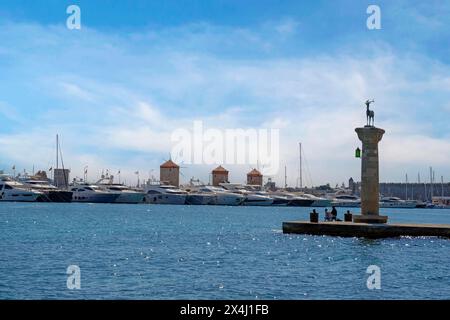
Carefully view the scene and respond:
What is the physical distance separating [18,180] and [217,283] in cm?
17257

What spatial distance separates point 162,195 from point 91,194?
2139 centimetres

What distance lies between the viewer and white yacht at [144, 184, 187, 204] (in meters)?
183

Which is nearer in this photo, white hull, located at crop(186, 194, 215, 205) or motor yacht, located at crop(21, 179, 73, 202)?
motor yacht, located at crop(21, 179, 73, 202)

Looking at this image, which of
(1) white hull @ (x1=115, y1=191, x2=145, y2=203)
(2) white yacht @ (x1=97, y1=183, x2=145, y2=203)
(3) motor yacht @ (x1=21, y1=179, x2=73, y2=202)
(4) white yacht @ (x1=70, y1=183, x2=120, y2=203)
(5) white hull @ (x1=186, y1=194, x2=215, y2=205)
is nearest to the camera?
(4) white yacht @ (x1=70, y1=183, x2=120, y2=203)

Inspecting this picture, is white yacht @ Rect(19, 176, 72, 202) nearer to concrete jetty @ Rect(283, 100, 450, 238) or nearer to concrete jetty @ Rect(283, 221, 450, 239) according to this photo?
concrete jetty @ Rect(283, 100, 450, 238)

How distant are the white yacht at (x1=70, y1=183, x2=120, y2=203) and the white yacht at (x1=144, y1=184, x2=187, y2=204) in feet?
33.4

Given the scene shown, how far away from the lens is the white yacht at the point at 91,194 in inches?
6826

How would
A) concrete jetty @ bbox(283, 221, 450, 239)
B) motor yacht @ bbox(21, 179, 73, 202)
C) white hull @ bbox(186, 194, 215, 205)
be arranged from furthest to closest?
white hull @ bbox(186, 194, 215, 205)
motor yacht @ bbox(21, 179, 73, 202)
concrete jetty @ bbox(283, 221, 450, 239)

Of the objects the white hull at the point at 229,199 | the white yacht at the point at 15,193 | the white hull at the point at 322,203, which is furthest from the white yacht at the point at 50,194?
the white hull at the point at 322,203

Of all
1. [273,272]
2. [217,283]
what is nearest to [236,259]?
[273,272]

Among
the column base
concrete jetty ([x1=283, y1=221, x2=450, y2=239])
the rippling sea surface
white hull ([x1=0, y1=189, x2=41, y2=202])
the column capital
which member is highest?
the column capital
